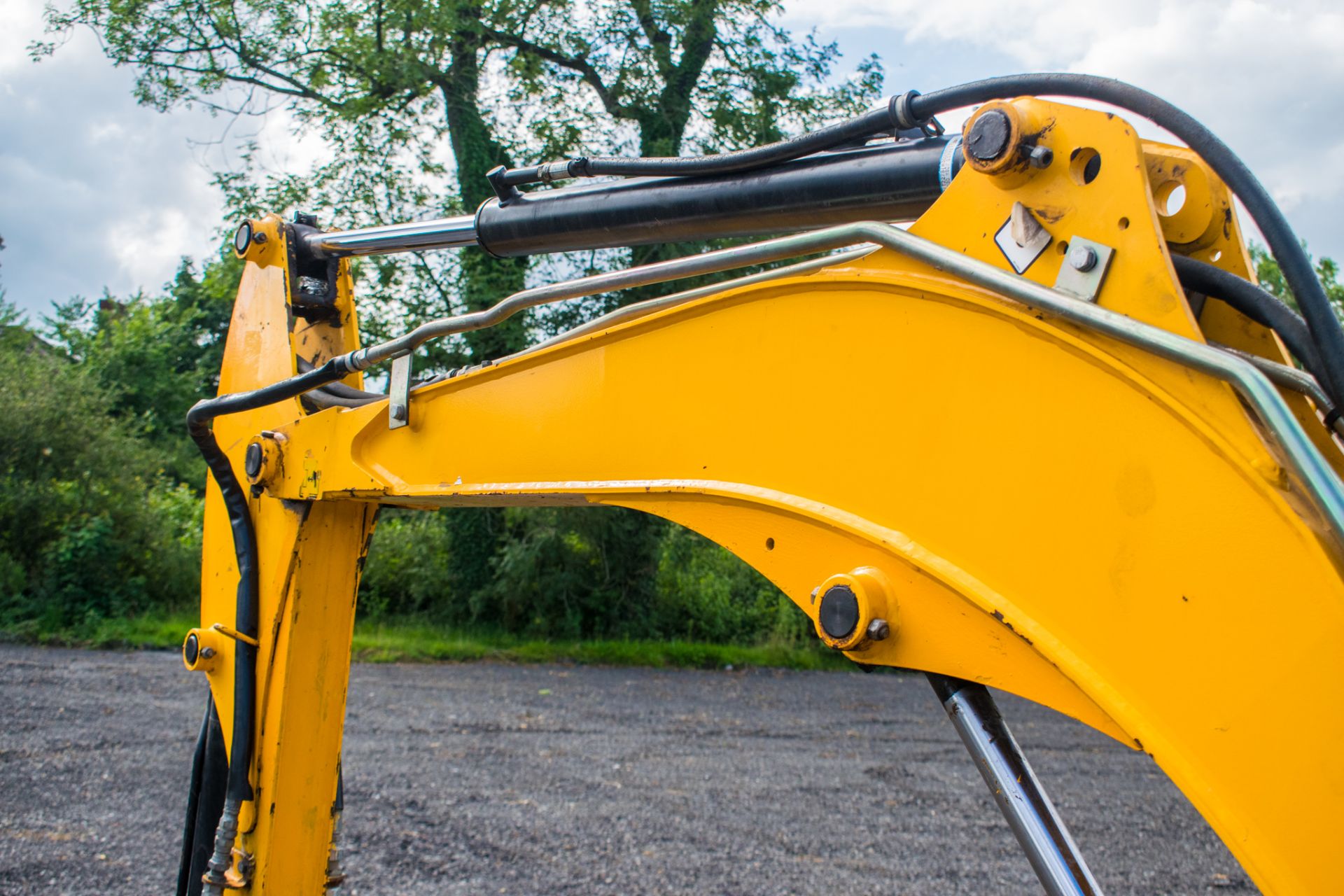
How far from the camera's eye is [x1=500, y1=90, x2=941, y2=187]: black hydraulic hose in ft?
4.56

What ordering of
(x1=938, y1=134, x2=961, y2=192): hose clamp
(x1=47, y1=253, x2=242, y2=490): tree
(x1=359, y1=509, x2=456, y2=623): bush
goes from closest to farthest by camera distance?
(x1=938, y1=134, x2=961, y2=192): hose clamp
(x1=359, y1=509, x2=456, y2=623): bush
(x1=47, y1=253, x2=242, y2=490): tree

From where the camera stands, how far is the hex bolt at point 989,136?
1.11 meters

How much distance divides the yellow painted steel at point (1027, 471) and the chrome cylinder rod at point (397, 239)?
0.44m

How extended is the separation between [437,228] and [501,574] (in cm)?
956

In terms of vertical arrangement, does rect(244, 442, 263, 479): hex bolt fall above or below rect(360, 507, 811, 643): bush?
above

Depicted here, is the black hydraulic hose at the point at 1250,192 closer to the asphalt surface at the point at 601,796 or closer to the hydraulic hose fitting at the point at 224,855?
the hydraulic hose fitting at the point at 224,855

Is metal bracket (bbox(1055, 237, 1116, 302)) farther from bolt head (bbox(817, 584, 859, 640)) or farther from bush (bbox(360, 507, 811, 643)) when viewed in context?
bush (bbox(360, 507, 811, 643))

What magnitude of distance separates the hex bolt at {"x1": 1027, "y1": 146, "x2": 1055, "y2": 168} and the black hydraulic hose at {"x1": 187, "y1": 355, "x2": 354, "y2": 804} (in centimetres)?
124

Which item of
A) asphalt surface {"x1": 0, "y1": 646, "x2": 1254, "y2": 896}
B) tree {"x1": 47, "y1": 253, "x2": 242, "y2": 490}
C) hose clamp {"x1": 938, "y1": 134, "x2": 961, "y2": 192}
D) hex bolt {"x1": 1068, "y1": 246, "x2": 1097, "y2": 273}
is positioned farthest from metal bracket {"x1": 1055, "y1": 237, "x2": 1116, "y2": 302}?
tree {"x1": 47, "y1": 253, "x2": 242, "y2": 490}

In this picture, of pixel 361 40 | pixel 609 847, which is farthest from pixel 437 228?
pixel 361 40

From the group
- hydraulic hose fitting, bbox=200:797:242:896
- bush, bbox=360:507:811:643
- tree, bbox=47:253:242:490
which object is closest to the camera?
hydraulic hose fitting, bbox=200:797:242:896

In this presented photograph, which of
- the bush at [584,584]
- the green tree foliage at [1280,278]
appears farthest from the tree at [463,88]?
the green tree foliage at [1280,278]

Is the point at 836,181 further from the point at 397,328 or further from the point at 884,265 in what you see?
the point at 397,328

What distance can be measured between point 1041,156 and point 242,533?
1.66m
